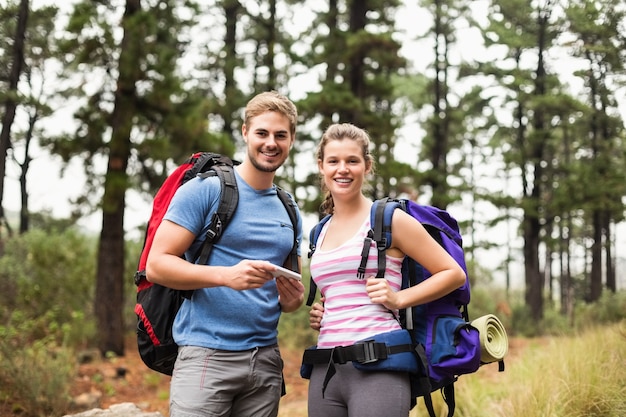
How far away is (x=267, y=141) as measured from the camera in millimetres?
2754

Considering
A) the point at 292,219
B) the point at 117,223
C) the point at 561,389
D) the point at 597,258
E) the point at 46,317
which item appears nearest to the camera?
the point at 292,219

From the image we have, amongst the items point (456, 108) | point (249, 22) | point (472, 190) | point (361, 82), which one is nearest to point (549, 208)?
point (472, 190)

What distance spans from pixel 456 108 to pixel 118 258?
1526 centimetres

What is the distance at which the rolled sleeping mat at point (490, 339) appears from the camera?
254cm

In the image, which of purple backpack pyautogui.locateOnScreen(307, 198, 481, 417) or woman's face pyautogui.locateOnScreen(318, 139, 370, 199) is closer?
purple backpack pyautogui.locateOnScreen(307, 198, 481, 417)

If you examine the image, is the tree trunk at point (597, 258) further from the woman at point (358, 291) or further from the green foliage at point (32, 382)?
the woman at point (358, 291)

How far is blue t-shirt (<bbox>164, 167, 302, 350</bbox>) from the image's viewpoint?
259 cm

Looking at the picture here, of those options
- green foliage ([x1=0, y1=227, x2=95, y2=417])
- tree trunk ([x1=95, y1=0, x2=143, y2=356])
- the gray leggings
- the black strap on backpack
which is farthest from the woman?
tree trunk ([x1=95, y1=0, x2=143, y2=356])

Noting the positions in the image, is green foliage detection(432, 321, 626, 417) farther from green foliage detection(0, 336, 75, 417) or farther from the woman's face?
green foliage detection(0, 336, 75, 417)

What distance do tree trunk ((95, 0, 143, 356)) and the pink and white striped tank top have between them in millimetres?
7213

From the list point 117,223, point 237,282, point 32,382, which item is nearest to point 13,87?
point 117,223

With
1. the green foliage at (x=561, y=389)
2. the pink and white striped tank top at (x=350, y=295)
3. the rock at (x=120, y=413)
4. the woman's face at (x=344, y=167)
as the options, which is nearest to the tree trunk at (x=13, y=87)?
the rock at (x=120, y=413)

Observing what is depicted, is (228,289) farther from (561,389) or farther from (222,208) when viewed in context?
(561,389)

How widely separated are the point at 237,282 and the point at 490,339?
1.20m
